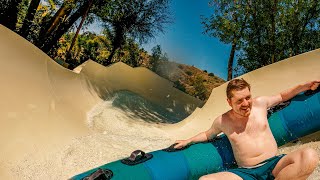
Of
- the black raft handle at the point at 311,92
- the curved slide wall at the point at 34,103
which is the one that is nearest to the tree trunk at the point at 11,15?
the curved slide wall at the point at 34,103

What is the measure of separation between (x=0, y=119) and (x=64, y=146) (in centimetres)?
115

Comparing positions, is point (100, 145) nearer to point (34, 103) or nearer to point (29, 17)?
point (34, 103)

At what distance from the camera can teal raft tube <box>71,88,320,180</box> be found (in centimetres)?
294

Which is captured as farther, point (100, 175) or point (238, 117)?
point (238, 117)

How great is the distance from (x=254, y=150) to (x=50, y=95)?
13.2 feet

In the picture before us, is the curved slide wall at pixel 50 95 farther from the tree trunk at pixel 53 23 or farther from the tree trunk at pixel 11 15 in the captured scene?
the tree trunk at pixel 11 15

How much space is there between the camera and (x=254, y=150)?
3.24 meters

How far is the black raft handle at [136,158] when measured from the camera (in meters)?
3.06

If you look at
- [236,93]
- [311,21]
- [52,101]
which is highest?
[311,21]

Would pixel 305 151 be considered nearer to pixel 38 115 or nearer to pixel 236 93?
pixel 236 93

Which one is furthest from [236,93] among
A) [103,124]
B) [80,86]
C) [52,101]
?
[80,86]

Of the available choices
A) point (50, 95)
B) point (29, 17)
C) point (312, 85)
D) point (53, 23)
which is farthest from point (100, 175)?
point (53, 23)

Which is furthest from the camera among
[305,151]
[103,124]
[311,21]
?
[311,21]

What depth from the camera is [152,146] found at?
252 inches
